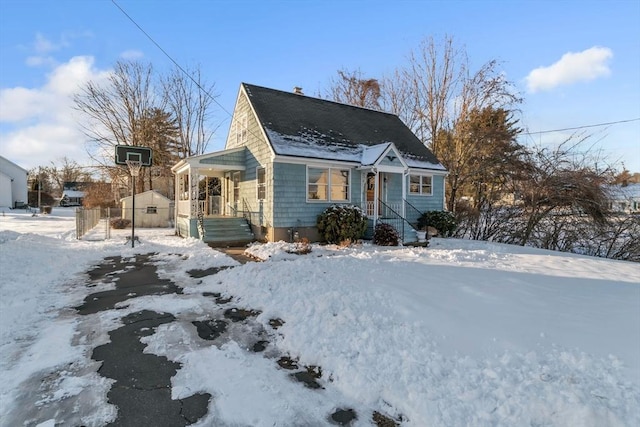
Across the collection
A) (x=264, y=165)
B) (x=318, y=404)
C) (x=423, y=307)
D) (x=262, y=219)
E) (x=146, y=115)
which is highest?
(x=146, y=115)

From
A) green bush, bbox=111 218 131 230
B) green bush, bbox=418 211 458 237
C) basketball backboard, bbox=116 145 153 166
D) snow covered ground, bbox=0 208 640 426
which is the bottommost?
snow covered ground, bbox=0 208 640 426

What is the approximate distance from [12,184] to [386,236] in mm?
56702

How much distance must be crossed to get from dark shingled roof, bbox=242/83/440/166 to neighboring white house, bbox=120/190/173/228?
37.0 feet

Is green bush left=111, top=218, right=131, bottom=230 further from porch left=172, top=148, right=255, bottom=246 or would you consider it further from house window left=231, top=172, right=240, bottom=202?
house window left=231, top=172, right=240, bottom=202

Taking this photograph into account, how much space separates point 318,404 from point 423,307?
2.52 meters

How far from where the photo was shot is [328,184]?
13805mm

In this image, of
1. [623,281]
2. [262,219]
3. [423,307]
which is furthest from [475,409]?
[262,219]

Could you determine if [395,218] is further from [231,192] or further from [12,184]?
[12,184]

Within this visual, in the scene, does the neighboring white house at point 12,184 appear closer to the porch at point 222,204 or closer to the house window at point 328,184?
the porch at point 222,204

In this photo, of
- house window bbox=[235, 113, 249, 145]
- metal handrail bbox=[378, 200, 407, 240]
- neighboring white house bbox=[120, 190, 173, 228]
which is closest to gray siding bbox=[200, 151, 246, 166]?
house window bbox=[235, 113, 249, 145]

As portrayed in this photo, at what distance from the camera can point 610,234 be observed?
14.4 m

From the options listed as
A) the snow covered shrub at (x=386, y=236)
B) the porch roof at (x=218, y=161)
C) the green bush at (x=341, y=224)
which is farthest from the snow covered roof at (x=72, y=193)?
the snow covered shrub at (x=386, y=236)

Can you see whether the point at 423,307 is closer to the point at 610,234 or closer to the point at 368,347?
the point at 368,347

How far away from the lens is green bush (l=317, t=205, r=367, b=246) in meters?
12.9
